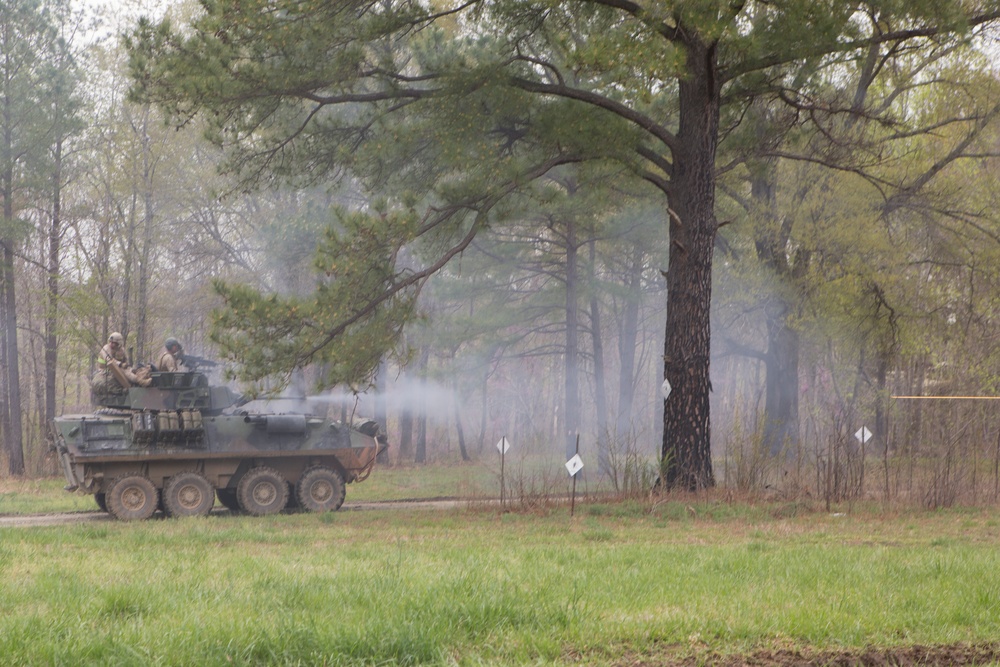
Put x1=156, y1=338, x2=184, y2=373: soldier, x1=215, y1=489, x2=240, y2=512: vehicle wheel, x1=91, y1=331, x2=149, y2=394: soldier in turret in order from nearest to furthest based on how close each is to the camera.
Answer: x1=91, y1=331, x2=149, y2=394: soldier in turret
x1=156, y1=338, x2=184, y2=373: soldier
x1=215, y1=489, x2=240, y2=512: vehicle wheel

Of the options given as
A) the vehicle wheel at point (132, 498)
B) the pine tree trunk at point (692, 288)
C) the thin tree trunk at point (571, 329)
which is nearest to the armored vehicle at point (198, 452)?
the vehicle wheel at point (132, 498)

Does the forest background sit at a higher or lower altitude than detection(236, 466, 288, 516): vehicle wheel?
higher

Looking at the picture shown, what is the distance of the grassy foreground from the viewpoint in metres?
5.38

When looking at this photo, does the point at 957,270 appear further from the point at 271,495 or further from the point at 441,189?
the point at 271,495

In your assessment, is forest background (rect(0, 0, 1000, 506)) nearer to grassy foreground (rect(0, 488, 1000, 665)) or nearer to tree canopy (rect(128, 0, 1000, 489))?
tree canopy (rect(128, 0, 1000, 489))

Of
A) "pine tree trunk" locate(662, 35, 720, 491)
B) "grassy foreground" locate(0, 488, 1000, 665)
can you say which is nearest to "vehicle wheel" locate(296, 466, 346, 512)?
"pine tree trunk" locate(662, 35, 720, 491)

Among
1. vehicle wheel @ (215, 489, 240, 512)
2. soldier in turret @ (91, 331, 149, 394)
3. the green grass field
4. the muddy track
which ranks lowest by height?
the muddy track

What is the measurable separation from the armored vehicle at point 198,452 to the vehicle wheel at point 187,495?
15mm

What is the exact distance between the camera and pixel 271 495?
16.9 meters

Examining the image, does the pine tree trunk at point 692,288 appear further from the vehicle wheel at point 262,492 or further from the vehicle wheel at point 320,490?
the vehicle wheel at point 262,492

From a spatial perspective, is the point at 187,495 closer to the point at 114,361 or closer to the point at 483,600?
the point at 114,361

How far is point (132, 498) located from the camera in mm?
15930

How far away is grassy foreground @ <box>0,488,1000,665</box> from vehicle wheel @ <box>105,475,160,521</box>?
4.47 metres

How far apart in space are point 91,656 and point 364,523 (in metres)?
9.26
